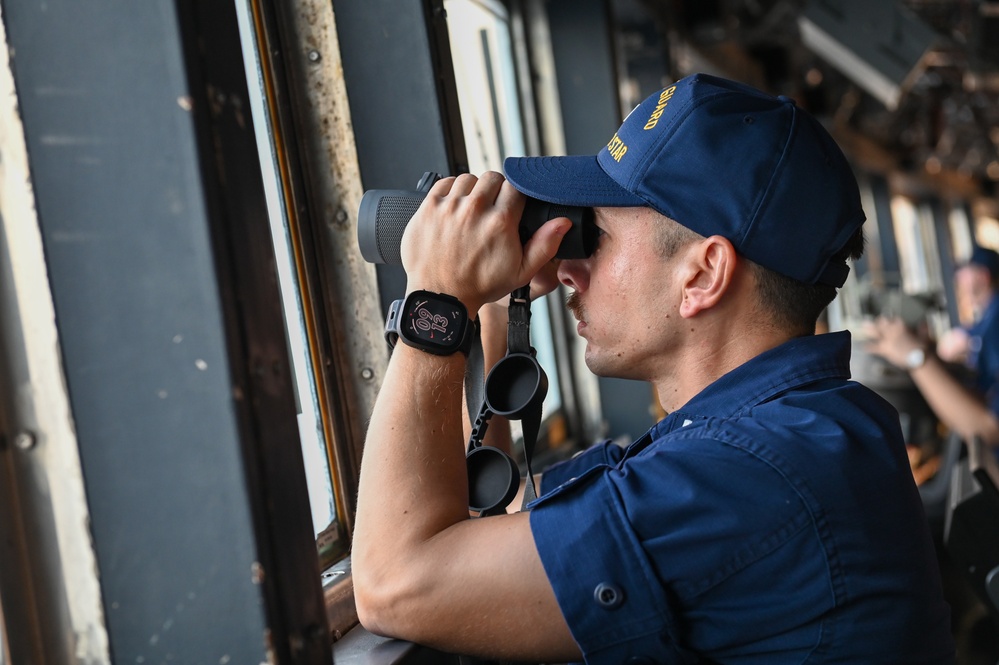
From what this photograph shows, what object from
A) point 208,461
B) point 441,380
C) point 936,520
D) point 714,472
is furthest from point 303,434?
point 936,520

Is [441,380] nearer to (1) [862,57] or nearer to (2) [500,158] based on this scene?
(2) [500,158]

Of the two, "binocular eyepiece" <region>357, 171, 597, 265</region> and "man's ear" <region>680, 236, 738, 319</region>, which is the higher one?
"binocular eyepiece" <region>357, 171, 597, 265</region>

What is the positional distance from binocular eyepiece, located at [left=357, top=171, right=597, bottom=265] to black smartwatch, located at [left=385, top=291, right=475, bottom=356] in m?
0.13

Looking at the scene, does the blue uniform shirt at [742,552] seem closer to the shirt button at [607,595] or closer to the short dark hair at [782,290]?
the shirt button at [607,595]

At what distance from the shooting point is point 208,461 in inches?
34.5

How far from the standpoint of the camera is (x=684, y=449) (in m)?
0.99

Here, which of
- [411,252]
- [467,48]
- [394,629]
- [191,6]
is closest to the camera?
[191,6]

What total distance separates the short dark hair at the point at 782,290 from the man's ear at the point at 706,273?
18 millimetres

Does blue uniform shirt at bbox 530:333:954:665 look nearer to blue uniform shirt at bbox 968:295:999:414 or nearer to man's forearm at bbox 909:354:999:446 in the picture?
man's forearm at bbox 909:354:999:446

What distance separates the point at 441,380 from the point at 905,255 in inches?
428

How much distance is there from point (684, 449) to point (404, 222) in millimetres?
444

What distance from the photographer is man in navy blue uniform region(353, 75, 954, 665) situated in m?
0.94

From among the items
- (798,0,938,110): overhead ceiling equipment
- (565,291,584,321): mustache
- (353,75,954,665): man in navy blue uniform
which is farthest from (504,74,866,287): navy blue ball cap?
(798,0,938,110): overhead ceiling equipment

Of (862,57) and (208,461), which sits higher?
(862,57)
